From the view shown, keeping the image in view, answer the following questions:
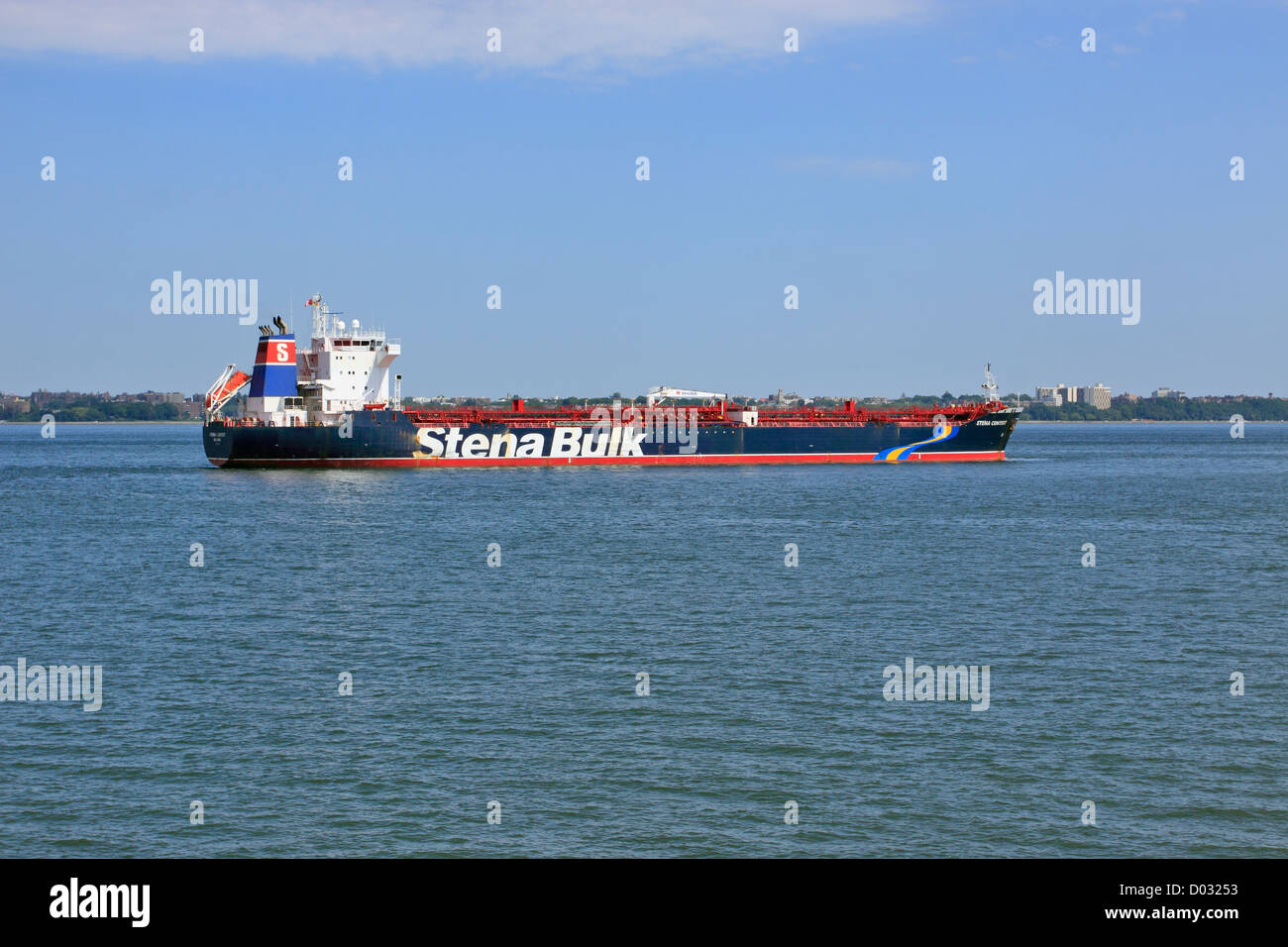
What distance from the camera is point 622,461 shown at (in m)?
79.4

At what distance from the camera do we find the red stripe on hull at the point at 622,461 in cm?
7119

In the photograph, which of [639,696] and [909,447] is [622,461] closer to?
[909,447]

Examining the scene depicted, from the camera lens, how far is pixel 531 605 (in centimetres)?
2883

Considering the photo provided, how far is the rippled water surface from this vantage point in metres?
14.2

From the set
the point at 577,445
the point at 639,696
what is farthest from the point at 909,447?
the point at 639,696

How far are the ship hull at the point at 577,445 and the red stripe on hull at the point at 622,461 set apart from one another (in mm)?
68

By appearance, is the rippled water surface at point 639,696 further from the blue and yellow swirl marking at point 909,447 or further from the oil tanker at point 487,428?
the blue and yellow swirl marking at point 909,447

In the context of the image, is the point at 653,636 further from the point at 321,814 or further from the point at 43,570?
the point at 43,570

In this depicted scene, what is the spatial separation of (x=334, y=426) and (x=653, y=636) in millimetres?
48696

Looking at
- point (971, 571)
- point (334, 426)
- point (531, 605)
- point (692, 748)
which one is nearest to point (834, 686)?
point (692, 748)

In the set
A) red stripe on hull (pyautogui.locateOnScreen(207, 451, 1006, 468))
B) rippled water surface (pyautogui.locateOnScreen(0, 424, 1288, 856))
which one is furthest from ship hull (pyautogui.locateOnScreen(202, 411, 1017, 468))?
rippled water surface (pyautogui.locateOnScreen(0, 424, 1288, 856))

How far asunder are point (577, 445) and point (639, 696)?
191ft

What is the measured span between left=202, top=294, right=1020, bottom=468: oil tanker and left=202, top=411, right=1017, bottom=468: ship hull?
0.07 metres
